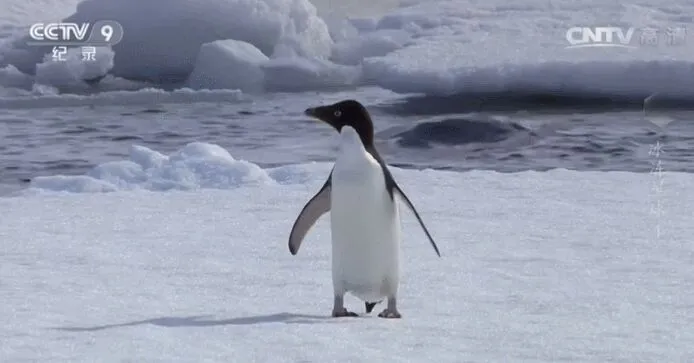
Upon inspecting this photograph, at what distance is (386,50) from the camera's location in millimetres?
22984

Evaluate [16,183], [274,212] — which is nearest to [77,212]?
[274,212]

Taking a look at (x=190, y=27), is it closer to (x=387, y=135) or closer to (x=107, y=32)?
(x=107, y=32)

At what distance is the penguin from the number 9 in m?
18.3

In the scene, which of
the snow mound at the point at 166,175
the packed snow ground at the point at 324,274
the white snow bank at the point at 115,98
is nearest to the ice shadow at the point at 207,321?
the packed snow ground at the point at 324,274

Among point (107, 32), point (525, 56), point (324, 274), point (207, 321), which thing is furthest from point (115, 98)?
point (207, 321)

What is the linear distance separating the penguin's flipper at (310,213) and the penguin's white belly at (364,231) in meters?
0.19

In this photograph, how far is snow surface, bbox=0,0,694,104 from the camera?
17.1 metres

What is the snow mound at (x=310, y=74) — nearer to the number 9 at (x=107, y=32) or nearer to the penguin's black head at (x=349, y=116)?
the number 9 at (x=107, y=32)

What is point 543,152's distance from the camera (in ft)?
46.7

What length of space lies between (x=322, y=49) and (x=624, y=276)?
55.1ft

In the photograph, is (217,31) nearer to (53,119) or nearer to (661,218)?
(53,119)

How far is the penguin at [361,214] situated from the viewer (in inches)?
155

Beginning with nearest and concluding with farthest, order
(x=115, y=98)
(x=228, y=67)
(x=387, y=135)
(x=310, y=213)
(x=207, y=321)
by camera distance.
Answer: (x=207, y=321)
(x=310, y=213)
(x=387, y=135)
(x=228, y=67)
(x=115, y=98)

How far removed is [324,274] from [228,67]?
15.2 metres
